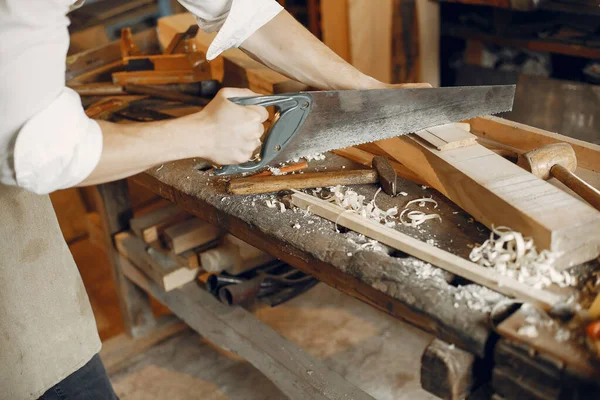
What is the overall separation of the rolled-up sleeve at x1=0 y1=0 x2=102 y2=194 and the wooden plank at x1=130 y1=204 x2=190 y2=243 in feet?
4.44

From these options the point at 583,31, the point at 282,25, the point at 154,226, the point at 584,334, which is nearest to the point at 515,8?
the point at 583,31

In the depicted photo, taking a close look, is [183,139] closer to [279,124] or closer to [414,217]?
[279,124]

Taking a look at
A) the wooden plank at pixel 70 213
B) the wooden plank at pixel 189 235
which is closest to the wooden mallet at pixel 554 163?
the wooden plank at pixel 189 235

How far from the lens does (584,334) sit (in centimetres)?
112

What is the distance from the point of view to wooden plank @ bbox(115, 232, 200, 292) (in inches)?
98.0

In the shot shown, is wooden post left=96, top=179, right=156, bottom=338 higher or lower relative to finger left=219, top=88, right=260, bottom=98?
lower

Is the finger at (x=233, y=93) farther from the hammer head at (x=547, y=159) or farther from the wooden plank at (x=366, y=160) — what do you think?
the hammer head at (x=547, y=159)

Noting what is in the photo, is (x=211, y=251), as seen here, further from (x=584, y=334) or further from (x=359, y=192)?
(x=584, y=334)

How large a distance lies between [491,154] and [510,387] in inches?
28.5

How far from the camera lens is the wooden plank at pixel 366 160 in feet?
5.88

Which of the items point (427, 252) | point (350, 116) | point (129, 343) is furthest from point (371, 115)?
point (129, 343)

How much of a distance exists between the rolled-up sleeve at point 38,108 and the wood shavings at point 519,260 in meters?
0.92

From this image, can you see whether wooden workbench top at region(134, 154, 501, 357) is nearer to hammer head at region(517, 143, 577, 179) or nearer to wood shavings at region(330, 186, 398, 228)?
wood shavings at region(330, 186, 398, 228)

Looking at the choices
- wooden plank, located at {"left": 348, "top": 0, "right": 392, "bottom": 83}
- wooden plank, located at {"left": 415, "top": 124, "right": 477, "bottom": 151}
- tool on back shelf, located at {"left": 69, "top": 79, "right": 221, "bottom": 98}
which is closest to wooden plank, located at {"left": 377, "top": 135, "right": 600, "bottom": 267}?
wooden plank, located at {"left": 415, "top": 124, "right": 477, "bottom": 151}
